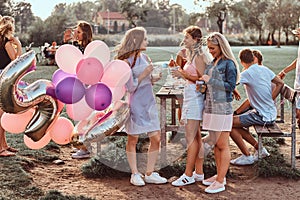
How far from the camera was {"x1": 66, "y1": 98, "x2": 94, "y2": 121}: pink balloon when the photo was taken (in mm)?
3771

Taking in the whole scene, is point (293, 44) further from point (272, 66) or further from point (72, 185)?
point (72, 185)

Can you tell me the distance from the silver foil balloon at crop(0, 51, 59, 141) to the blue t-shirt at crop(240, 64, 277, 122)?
186 cm

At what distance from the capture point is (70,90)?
371 cm

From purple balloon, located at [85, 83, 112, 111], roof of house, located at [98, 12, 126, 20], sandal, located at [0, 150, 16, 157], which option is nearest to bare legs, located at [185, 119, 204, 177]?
purple balloon, located at [85, 83, 112, 111]

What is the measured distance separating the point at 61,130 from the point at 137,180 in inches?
32.1

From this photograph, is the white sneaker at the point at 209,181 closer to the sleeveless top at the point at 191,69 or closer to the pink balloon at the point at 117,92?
the sleeveless top at the point at 191,69

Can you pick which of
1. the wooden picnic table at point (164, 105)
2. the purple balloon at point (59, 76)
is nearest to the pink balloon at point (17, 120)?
the purple balloon at point (59, 76)

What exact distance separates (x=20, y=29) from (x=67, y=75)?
17.5m

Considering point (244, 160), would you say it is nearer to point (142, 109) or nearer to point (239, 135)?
point (239, 135)

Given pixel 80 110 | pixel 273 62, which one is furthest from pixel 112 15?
pixel 80 110

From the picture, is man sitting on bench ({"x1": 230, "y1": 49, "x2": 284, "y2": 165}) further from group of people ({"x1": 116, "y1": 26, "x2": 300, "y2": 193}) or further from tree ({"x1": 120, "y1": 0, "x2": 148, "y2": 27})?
tree ({"x1": 120, "y1": 0, "x2": 148, "y2": 27})

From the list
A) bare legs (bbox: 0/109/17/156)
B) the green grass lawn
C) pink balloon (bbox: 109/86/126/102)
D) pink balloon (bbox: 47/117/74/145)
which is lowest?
the green grass lawn

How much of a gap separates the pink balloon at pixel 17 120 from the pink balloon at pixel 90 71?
54 cm

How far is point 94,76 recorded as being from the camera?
3.72 meters
